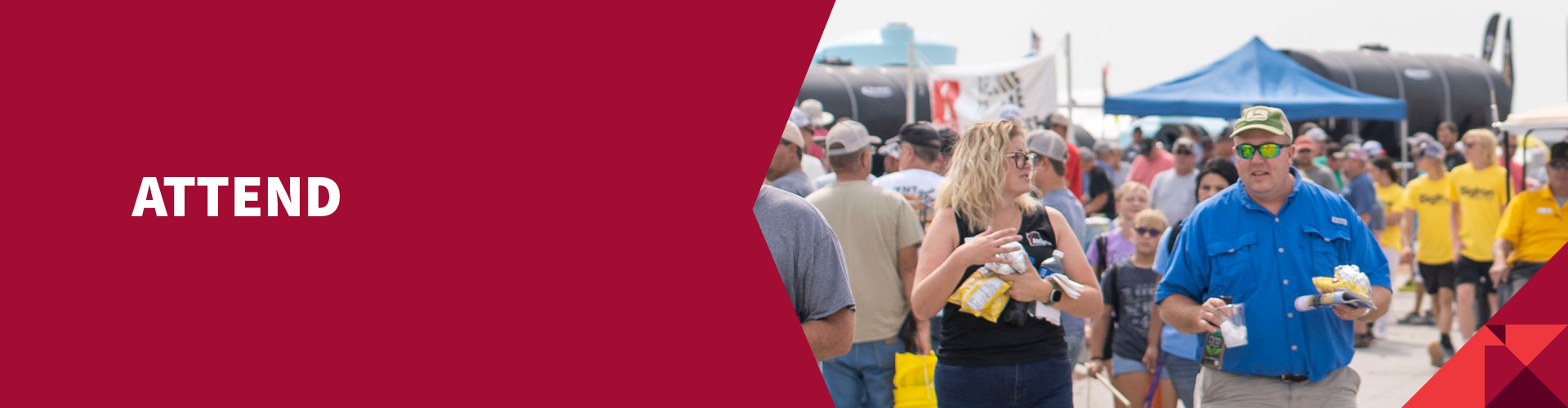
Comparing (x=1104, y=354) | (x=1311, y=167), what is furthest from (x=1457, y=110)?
(x=1104, y=354)

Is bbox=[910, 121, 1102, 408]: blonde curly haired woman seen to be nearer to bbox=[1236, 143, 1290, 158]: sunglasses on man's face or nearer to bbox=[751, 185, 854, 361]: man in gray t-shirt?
bbox=[1236, 143, 1290, 158]: sunglasses on man's face

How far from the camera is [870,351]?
4.88m

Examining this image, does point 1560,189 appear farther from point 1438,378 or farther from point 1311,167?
point 1438,378

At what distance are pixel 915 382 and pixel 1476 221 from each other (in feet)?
17.4

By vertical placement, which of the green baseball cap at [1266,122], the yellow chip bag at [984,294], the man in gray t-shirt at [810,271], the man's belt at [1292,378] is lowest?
the man's belt at [1292,378]

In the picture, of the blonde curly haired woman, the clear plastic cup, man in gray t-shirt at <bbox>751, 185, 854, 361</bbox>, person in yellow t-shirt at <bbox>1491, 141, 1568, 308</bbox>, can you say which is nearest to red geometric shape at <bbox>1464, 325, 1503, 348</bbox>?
the clear plastic cup

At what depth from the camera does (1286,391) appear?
12.4 ft

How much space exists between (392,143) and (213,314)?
427 millimetres

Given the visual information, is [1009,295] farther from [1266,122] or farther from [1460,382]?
[1460,382]

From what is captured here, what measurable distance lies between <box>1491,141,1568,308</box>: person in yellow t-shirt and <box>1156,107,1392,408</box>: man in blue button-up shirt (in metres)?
4.04

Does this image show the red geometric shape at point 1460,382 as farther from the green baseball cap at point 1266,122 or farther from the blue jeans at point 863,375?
the blue jeans at point 863,375

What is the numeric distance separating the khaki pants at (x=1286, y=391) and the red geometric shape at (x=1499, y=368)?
1.29 feet

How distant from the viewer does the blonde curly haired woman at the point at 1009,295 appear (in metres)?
3.94

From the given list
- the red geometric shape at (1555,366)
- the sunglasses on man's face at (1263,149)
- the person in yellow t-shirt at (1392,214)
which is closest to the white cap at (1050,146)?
the sunglasses on man's face at (1263,149)
